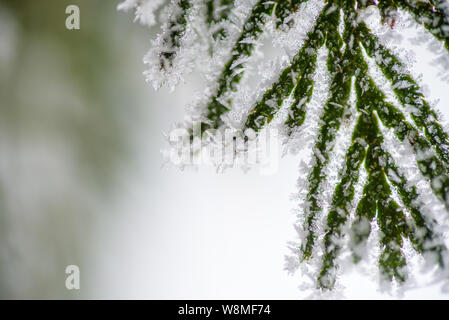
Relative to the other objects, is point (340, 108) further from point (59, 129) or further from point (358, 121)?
point (59, 129)

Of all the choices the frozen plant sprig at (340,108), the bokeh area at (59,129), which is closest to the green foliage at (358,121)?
the frozen plant sprig at (340,108)

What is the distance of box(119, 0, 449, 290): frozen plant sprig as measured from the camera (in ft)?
0.99

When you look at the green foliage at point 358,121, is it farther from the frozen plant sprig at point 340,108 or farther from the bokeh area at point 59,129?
the bokeh area at point 59,129

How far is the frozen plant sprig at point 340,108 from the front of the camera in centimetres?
30

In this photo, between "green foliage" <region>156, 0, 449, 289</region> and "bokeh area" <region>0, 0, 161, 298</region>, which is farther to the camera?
"bokeh area" <region>0, 0, 161, 298</region>

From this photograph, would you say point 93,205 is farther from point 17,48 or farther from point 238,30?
point 238,30

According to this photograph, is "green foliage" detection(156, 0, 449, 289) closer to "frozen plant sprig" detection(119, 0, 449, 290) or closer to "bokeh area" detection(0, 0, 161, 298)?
"frozen plant sprig" detection(119, 0, 449, 290)

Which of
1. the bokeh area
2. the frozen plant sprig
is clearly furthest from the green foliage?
the bokeh area

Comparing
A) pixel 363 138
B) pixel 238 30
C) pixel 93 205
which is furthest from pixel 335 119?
pixel 93 205

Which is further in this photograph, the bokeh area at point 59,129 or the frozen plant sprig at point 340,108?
the bokeh area at point 59,129

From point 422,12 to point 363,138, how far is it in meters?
0.15

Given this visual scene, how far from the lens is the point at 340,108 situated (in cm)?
33
